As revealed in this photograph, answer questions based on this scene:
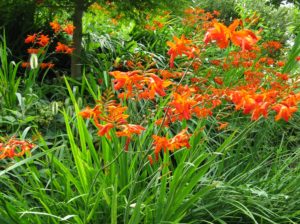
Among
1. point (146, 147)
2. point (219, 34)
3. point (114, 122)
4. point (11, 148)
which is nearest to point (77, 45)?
point (146, 147)

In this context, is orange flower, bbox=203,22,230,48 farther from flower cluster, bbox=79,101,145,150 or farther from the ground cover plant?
flower cluster, bbox=79,101,145,150

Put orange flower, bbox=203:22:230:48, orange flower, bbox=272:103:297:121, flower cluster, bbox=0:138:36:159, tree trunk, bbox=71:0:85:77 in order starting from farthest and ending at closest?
tree trunk, bbox=71:0:85:77
flower cluster, bbox=0:138:36:159
orange flower, bbox=272:103:297:121
orange flower, bbox=203:22:230:48

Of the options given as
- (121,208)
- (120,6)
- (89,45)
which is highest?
(120,6)

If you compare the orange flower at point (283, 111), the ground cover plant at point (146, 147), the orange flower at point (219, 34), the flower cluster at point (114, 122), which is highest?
the orange flower at point (219, 34)

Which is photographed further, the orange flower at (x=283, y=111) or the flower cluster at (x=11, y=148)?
the flower cluster at (x=11, y=148)

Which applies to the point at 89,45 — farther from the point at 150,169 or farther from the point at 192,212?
the point at 192,212

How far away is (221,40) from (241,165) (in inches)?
64.7

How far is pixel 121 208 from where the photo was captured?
2.24m

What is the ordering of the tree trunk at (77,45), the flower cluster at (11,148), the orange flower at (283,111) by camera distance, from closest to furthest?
the orange flower at (283,111)
the flower cluster at (11,148)
the tree trunk at (77,45)

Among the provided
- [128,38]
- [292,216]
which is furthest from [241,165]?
[128,38]

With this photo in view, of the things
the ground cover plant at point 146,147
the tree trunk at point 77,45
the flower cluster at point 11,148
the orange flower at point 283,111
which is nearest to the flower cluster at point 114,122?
the ground cover plant at point 146,147

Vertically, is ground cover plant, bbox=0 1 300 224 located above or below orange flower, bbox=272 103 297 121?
below

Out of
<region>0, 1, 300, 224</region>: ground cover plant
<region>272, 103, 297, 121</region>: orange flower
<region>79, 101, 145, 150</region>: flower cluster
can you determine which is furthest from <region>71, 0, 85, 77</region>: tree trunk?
<region>272, 103, 297, 121</region>: orange flower

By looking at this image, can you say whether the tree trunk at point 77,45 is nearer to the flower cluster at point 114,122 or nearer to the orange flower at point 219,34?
the flower cluster at point 114,122
